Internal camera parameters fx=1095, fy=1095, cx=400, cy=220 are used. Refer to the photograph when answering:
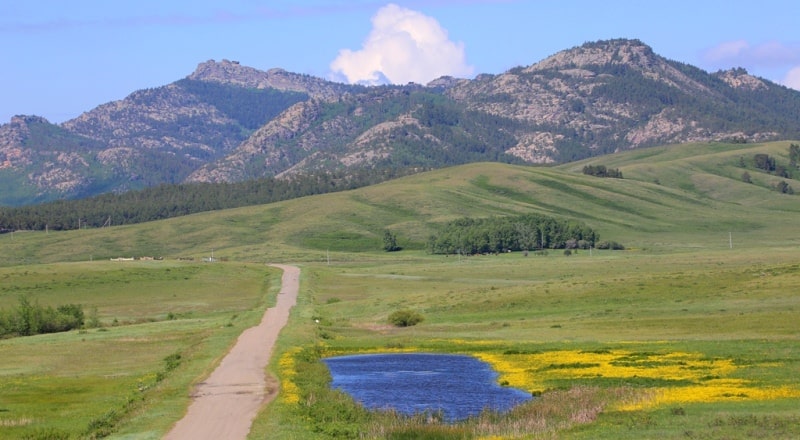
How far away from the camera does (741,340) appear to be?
219ft

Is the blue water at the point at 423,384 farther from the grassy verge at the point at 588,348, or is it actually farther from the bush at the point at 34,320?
the bush at the point at 34,320

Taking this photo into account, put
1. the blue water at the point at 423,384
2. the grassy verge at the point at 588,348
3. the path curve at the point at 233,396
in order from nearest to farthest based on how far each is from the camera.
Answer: the path curve at the point at 233,396 → the grassy verge at the point at 588,348 → the blue water at the point at 423,384

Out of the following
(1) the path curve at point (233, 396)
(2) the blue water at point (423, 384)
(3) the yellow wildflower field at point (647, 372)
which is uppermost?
(1) the path curve at point (233, 396)

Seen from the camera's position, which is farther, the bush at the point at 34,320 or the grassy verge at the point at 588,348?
the bush at the point at 34,320

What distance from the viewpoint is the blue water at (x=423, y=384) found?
4944 cm

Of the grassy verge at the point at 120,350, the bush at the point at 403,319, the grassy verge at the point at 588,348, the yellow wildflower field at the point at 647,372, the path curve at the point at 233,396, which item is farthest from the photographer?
the bush at the point at 403,319

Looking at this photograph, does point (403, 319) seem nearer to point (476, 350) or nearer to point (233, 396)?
point (476, 350)

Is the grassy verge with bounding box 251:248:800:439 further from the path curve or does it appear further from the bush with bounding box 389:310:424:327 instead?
the bush with bounding box 389:310:424:327

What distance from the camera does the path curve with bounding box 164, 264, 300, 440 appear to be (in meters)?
39.2

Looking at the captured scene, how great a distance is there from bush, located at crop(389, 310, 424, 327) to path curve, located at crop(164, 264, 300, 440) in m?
18.6

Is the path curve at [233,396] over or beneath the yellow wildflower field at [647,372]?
over

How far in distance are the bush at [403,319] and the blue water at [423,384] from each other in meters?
23.2

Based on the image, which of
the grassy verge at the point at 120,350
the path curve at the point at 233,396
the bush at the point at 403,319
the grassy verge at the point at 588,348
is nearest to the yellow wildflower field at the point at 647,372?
the grassy verge at the point at 588,348

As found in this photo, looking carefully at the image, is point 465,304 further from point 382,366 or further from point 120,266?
point 120,266
